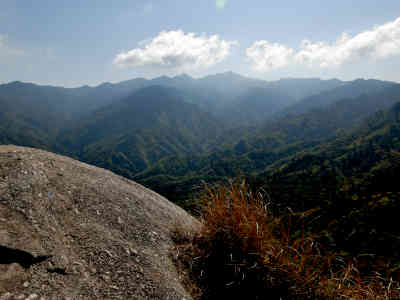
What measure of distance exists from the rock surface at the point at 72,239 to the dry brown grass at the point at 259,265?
522 millimetres

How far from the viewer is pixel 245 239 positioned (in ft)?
11.5

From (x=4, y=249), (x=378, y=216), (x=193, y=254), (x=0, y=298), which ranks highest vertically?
(x=4, y=249)

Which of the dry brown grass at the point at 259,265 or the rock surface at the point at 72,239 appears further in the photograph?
the dry brown grass at the point at 259,265

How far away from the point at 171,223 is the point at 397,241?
37.9ft

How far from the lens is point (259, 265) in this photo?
3.34m

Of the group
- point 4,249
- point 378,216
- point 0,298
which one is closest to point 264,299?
point 0,298

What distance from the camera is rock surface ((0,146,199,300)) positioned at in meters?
2.76

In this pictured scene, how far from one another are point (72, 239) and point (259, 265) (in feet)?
8.25

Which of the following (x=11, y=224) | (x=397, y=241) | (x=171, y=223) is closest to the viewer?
(x=11, y=224)

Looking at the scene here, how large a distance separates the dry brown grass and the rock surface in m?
0.52

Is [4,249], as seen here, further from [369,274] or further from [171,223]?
[369,274]

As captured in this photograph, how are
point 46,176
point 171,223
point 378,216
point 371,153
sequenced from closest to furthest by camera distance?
1. point 46,176
2. point 171,223
3. point 378,216
4. point 371,153

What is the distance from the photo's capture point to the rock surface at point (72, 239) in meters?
2.76

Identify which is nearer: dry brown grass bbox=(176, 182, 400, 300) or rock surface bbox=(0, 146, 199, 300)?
rock surface bbox=(0, 146, 199, 300)
